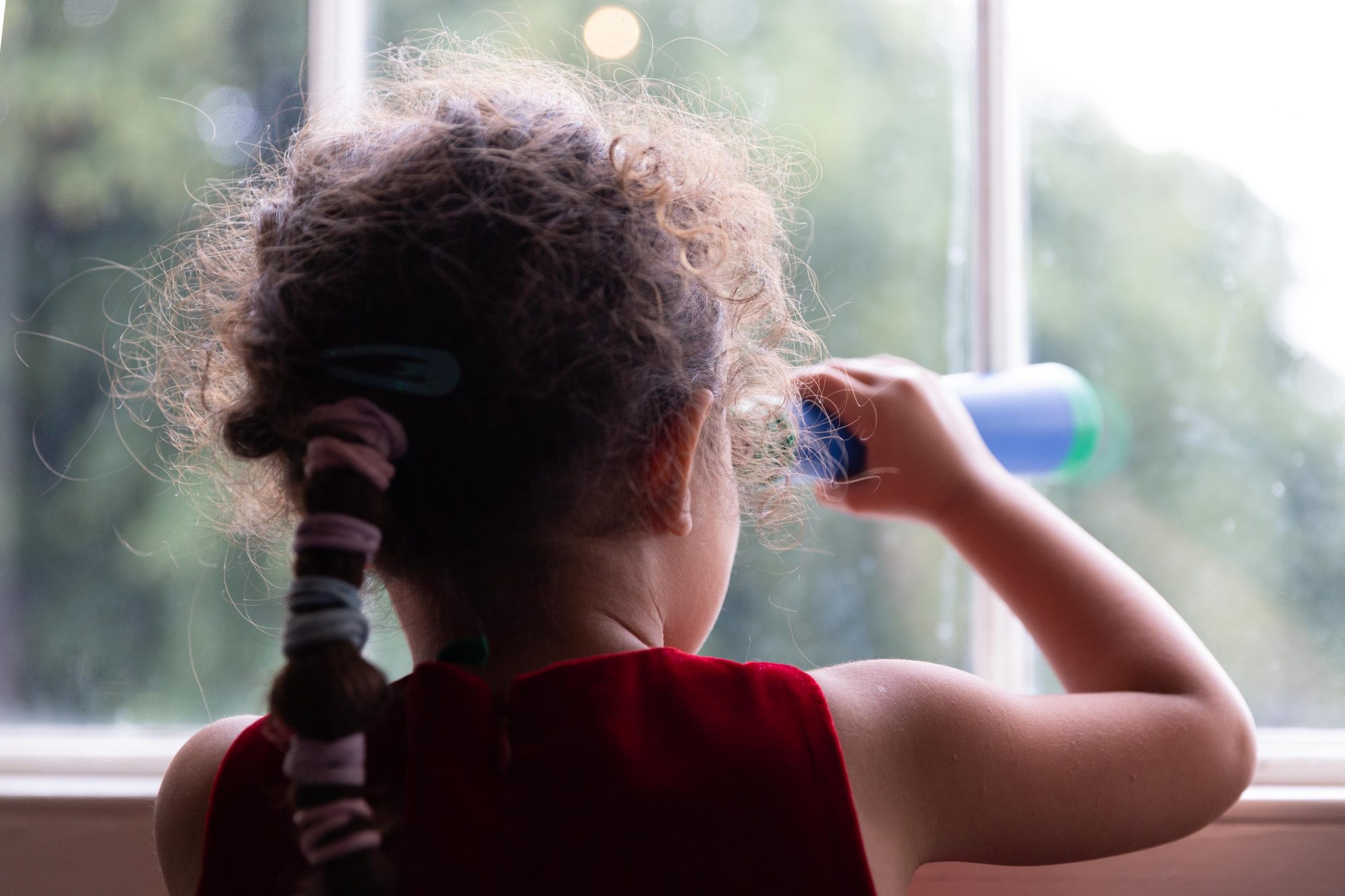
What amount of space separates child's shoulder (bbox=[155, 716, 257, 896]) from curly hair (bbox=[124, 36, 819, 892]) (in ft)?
0.49

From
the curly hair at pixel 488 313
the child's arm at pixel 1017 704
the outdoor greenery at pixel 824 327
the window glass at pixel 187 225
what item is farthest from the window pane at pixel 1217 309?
the curly hair at pixel 488 313

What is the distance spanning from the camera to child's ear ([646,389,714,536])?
21.8 inches

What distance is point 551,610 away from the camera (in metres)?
0.54

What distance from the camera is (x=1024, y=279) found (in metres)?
0.93

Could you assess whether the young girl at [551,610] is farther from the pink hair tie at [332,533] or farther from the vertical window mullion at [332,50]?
the vertical window mullion at [332,50]

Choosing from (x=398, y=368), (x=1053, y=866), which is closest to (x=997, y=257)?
(x=1053, y=866)

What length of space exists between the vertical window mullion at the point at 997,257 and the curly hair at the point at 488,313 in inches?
14.2

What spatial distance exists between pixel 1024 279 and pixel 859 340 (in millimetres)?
171

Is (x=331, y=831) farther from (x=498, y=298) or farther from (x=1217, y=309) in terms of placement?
(x=1217, y=309)

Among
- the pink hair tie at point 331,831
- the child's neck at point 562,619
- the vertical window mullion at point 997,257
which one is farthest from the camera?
the vertical window mullion at point 997,257

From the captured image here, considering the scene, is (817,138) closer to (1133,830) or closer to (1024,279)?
(1024,279)

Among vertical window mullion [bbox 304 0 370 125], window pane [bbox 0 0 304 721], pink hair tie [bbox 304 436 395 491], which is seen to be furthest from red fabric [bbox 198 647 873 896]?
vertical window mullion [bbox 304 0 370 125]

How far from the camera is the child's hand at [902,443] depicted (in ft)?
2.32

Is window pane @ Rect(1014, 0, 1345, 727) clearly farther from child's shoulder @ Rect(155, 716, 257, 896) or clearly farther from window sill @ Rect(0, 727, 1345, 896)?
child's shoulder @ Rect(155, 716, 257, 896)
